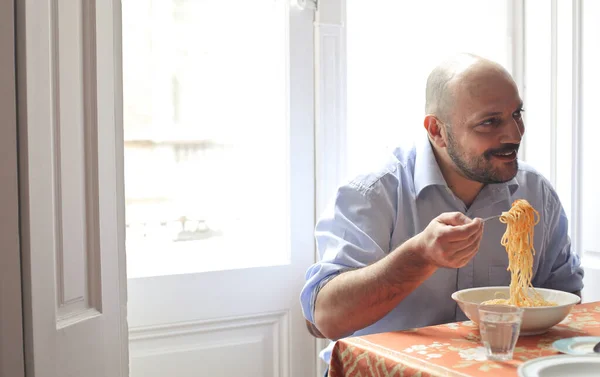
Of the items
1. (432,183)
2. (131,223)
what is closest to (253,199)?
(131,223)

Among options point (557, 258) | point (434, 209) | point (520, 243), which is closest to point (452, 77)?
point (434, 209)

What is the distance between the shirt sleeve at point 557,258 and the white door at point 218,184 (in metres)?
0.91

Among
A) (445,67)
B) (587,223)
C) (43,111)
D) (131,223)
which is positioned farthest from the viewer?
(587,223)

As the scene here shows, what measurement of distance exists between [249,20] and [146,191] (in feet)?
2.41

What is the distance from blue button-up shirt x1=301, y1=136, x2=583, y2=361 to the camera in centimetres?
192

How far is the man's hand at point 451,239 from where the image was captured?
154 centimetres

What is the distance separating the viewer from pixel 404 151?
2135 mm

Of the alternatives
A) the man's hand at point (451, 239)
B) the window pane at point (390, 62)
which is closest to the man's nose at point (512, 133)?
the man's hand at point (451, 239)

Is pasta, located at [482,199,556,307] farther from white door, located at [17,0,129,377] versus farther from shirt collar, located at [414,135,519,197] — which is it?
white door, located at [17,0,129,377]

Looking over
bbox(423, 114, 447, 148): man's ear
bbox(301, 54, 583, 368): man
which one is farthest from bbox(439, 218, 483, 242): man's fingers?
bbox(423, 114, 447, 148): man's ear

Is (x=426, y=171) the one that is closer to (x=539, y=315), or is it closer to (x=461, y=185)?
(x=461, y=185)

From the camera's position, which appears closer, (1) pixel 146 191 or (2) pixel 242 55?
(1) pixel 146 191

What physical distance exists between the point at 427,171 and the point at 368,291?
Answer: 0.43 m

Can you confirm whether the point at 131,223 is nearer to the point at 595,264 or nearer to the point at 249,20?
the point at 249,20
